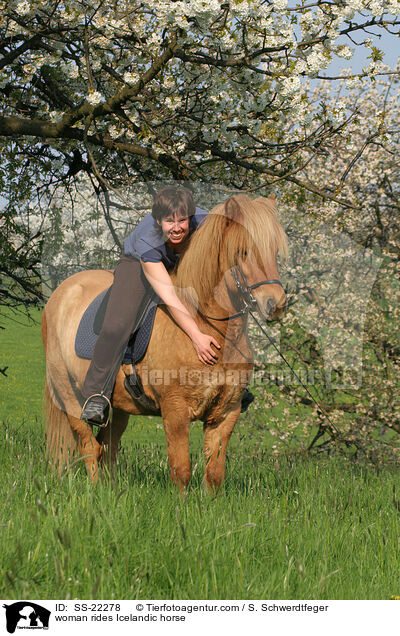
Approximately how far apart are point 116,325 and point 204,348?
79cm

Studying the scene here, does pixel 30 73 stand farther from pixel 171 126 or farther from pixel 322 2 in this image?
pixel 322 2

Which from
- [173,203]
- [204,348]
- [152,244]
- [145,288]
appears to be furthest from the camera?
[145,288]

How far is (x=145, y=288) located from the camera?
4.63 m

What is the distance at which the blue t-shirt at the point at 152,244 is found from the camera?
435 centimetres

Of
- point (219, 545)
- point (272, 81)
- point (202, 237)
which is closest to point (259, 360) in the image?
point (272, 81)

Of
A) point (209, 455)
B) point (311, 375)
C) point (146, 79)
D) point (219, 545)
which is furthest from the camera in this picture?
point (311, 375)

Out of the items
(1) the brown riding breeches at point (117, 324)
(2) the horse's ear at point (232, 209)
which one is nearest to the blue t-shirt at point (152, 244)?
(1) the brown riding breeches at point (117, 324)

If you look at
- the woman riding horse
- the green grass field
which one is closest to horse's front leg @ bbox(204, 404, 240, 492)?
the green grass field

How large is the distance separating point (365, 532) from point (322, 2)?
4.36 metres

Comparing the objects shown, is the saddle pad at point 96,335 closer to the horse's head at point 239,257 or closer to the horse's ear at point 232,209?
the horse's head at point 239,257

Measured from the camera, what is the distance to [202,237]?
412 centimetres

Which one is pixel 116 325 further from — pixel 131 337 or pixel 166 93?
pixel 166 93
